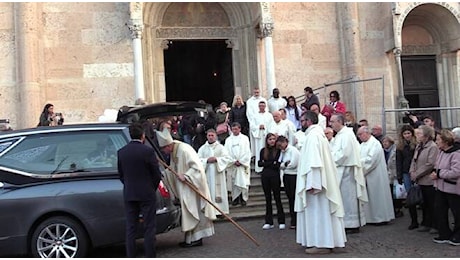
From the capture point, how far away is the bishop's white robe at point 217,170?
1044cm

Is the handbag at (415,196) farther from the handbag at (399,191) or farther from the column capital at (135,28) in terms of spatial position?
the column capital at (135,28)

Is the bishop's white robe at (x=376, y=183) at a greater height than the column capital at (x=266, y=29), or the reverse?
the column capital at (x=266, y=29)

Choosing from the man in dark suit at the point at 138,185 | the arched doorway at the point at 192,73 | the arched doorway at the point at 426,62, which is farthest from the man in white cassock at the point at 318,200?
the arched doorway at the point at 192,73

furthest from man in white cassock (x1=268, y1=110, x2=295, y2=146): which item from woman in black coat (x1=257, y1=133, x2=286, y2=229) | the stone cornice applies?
the stone cornice

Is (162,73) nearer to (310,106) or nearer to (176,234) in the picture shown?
(310,106)

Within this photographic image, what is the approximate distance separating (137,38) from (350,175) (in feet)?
25.8

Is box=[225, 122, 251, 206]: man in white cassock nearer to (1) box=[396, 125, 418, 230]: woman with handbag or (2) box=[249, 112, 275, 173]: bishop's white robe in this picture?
(2) box=[249, 112, 275, 173]: bishop's white robe

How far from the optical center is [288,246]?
7805 mm

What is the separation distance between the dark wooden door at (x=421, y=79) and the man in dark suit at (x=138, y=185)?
42.5 ft

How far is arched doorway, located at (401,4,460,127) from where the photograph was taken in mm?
16969

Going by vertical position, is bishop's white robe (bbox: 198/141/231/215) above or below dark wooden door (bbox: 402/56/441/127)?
below

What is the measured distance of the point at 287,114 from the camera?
12.8 m

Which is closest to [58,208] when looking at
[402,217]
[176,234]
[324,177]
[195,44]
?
[176,234]

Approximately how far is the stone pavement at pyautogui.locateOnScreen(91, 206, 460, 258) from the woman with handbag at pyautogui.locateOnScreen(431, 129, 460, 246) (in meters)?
0.22
